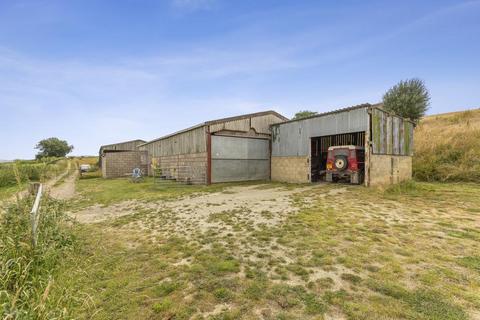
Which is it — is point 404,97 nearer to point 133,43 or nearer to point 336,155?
point 336,155

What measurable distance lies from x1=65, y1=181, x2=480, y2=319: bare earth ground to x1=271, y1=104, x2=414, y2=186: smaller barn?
5642 millimetres

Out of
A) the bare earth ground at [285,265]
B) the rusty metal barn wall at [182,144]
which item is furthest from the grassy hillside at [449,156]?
the rusty metal barn wall at [182,144]

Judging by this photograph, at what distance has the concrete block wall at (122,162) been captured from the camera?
2169 centimetres

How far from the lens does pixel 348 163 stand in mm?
12000

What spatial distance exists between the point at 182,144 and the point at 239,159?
498cm

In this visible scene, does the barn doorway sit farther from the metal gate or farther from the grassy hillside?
the grassy hillside

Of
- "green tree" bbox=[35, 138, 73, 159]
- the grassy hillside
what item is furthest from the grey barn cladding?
"green tree" bbox=[35, 138, 73, 159]

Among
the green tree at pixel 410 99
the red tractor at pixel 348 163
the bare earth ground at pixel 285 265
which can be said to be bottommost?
the bare earth ground at pixel 285 265

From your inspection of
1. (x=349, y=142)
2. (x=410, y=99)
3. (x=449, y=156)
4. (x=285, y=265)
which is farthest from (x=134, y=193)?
(x=410, y=99)

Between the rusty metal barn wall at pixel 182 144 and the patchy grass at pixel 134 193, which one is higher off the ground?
the rusty metal barn wall at pixel 182 144

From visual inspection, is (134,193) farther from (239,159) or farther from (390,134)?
(390,134)

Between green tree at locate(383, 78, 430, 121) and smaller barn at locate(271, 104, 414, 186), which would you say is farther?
green tree at locate(383, 78, 430, 121)

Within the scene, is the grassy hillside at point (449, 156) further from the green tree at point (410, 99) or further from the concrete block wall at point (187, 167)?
the concrete block wall at point (187, 167)

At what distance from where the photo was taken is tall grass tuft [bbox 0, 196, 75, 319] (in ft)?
6.05
